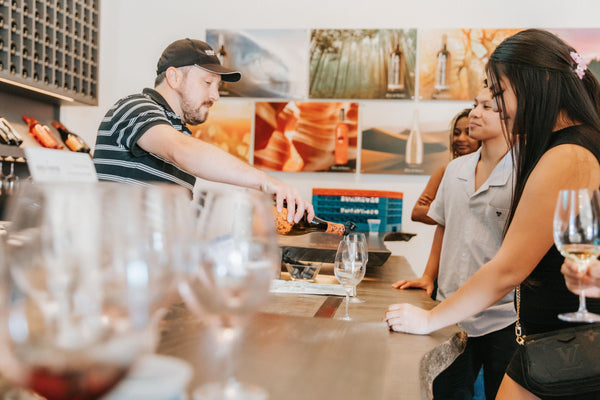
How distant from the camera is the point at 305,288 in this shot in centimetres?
160

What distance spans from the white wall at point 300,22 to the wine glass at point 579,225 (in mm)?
3183

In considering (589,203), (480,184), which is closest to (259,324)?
(589,203)

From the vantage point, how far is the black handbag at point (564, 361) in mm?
1144

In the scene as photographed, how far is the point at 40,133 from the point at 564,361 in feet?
10.9

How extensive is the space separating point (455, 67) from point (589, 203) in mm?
3346

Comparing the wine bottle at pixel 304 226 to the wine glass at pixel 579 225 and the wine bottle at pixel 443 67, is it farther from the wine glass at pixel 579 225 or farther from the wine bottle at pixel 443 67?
the wine bottle at pixel 443 67

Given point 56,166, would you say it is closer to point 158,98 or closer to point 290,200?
point 290,200

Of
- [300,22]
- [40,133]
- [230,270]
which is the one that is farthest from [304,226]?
[300,22]

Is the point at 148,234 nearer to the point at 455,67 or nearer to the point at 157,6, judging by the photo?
the point at 455,67

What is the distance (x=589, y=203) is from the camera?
105 cm

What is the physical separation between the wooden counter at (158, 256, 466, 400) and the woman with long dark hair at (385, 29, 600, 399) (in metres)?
0.22

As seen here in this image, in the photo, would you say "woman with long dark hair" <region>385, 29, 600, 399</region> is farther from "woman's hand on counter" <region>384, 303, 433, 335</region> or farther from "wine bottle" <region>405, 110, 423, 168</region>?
"wine bottle" <region>405, 110, 423, 168</region>

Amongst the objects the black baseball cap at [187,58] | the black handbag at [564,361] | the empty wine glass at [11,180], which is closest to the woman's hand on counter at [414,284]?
the black handbag at [564,361]

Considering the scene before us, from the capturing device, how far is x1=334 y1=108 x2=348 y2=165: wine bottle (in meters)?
4.29
